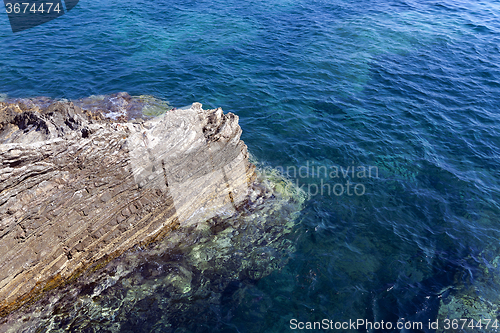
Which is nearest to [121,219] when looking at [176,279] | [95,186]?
[95,186]

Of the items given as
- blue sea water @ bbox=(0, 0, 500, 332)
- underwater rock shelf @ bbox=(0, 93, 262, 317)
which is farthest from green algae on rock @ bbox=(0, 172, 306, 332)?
blue sea water @ bbox=(0, 0, 500, 332)

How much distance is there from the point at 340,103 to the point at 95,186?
19.8 m

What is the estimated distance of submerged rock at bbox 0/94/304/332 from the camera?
1151 centimetres

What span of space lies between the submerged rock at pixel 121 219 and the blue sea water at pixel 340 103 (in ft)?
6.72

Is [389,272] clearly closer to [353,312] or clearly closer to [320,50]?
[353,312]

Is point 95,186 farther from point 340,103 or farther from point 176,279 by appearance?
point 340,103

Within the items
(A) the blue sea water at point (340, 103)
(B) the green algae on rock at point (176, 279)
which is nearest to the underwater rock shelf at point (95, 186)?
(B) the green algae on rock at point (176, 279)

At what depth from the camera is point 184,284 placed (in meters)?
13.5

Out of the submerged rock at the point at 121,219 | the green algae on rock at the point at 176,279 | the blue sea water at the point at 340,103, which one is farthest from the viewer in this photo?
the blue sea water at the point at 340,103

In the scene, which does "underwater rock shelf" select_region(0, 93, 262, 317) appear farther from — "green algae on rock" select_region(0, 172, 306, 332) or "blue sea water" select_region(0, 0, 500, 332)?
"blue sea water" select_region(0, 0, 500, 332)

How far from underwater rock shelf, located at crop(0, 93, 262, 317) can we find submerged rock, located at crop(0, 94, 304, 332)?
45mm

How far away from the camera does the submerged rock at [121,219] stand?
11.5 m

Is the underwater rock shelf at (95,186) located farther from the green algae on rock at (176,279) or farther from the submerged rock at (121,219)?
the green algae on rock at (176,279)

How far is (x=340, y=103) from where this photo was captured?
25172 millimetres
